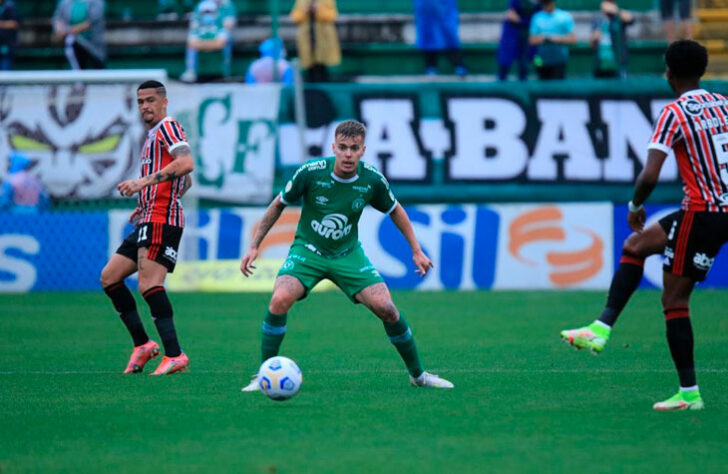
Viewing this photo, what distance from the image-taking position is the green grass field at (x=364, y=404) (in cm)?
612

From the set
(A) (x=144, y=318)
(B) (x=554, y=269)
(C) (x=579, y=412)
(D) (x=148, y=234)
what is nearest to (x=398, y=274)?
Result: (B) (x=554, y=269)

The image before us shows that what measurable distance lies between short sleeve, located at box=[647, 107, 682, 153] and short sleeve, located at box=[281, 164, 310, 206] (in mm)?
2364

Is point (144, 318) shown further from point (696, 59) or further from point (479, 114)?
point (696, 59)

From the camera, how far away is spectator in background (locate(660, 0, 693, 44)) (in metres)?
19.4

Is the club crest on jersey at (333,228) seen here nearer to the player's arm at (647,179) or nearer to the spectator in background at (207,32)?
the player's arm at (647,179)

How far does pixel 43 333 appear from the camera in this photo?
40.8ft

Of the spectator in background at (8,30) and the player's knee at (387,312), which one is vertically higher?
the spectator in background at (8,30)

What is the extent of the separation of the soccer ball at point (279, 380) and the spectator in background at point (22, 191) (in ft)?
35.1

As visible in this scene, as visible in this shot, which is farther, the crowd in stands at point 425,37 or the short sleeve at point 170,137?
the crowd in stands at point 425,37

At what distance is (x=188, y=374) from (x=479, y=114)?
997cm

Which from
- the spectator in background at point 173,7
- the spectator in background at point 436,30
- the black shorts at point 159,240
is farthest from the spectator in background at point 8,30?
the black shorts at point 159,240

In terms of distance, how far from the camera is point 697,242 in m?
7.19

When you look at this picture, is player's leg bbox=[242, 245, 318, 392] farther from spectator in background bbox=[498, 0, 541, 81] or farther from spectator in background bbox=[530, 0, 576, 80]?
spectator in background bbox=[498, 0, 541, 81]

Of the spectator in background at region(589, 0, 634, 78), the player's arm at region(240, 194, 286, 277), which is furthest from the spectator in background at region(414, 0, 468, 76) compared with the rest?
the player's arm at region(240, 194, 286, 277)
